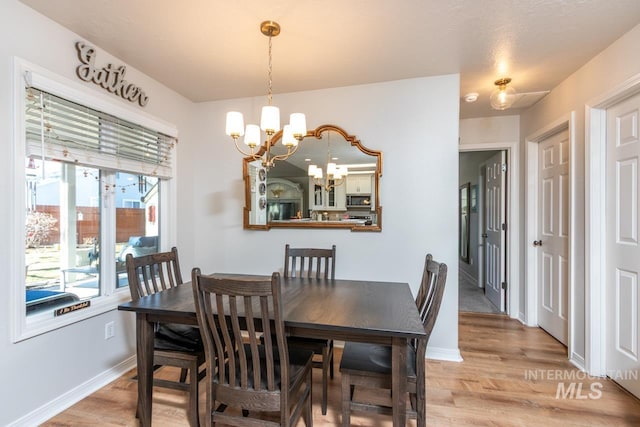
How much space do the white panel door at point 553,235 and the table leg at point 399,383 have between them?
7.65ft

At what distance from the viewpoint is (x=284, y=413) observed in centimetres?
132

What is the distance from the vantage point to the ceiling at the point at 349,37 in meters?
1.71

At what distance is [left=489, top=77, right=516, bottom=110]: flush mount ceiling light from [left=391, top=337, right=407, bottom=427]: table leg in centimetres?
232

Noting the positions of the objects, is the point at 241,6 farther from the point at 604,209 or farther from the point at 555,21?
the point at 604,209

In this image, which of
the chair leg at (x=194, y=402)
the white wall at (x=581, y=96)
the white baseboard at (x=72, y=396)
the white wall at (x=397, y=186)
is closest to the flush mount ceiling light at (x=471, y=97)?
the white wall at (x=397, y=186)

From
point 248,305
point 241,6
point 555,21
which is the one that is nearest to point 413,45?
point 555,21

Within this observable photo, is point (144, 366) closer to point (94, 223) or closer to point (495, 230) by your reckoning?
Answer: point (94, 223)

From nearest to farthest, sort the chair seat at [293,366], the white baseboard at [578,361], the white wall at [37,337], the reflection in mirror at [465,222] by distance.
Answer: the chair seat at [293,366], the white wall at [37,337], the white baseboard at [578,361], the reflection in mirror at [465,222]

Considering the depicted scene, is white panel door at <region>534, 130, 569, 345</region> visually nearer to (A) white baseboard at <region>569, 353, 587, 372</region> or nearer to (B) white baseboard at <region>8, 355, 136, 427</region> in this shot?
(A) white baseboard at <region>569, 353, 587, 372</region>

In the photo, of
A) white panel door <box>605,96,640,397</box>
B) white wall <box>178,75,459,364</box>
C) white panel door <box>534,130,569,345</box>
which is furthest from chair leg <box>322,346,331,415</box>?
white panel door <box>534,130,569,345</box>

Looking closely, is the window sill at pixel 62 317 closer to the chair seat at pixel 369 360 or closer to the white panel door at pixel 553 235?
the chair seat at pixel 369 360

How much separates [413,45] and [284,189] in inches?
64.4

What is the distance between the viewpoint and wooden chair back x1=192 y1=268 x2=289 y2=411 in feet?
4.06

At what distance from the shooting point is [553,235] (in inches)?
115
